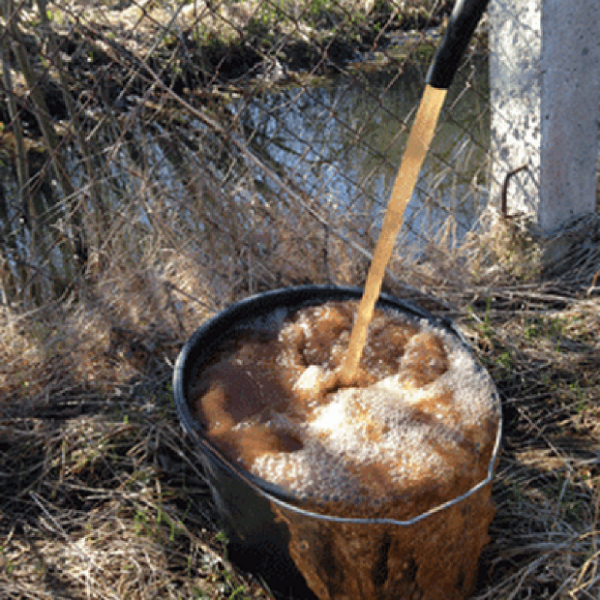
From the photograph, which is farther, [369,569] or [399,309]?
[399,309]

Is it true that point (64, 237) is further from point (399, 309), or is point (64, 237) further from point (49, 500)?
point (399, 309)

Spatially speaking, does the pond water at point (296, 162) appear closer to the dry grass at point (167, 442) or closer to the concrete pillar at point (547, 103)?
the concrete pillar at point (547, 103)

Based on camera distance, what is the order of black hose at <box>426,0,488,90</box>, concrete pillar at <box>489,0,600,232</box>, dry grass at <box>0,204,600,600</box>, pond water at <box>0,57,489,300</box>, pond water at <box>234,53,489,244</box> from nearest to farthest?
black hose at <box>426,0,488,90</box> → dry grass at <box>0,204,600,600</box> → concrete pillar at <box>489,0,600,232</box> → pond water at <box>0,57,489,300</box> → pond water at <box>234,53,489,244</box>

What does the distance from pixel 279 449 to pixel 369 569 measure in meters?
0.35

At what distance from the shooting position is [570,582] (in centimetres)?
162

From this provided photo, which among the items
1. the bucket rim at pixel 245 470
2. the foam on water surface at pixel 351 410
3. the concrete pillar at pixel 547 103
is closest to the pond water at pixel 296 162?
the concrete pillar at pixel 547 103

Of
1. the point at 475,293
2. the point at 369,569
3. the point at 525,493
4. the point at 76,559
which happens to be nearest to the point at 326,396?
the point at 369,569

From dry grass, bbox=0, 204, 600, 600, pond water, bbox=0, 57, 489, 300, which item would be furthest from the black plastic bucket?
pond water, bbox=0, 57, 489, 300

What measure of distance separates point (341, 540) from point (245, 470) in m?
0.27

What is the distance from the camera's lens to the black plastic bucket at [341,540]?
140cm

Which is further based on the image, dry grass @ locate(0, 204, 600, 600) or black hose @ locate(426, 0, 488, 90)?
dry grass @ locate(0, 204, 600, 600)

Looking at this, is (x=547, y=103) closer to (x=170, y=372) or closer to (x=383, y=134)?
(x=170, y=372)

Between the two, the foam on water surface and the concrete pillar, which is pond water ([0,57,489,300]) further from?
the foam on water surface

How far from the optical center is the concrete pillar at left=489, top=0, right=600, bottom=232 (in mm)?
2488
